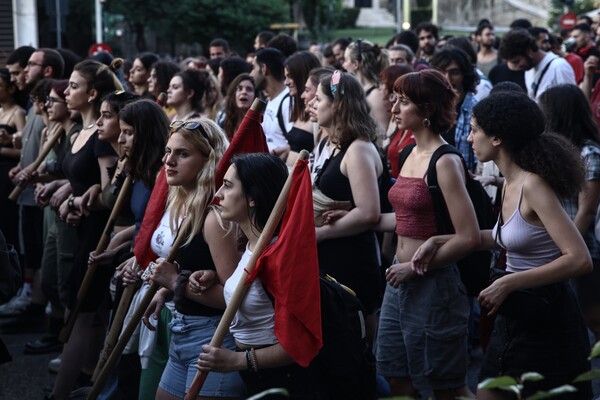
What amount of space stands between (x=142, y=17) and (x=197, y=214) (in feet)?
125

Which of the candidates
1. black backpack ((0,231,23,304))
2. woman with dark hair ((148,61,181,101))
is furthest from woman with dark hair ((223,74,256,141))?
black backpack ((0,231,23,304))

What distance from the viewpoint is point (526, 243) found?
424 centimetres

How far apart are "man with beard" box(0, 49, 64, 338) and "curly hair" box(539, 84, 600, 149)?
174 inches

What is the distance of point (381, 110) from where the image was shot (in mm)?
8156

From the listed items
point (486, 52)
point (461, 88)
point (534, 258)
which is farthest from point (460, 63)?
point (486, 52)

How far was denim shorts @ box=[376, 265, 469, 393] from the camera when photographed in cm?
488

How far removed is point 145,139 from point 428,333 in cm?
194

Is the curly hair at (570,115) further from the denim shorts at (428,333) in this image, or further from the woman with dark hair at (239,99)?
the woman with dark hair at (239,99)

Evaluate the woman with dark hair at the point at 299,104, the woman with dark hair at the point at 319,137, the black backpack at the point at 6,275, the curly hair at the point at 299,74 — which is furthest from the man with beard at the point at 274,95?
the black backpack at the point at 6,275

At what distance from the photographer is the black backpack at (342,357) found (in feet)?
12.7

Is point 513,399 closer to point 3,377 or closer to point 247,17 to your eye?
point 3,377

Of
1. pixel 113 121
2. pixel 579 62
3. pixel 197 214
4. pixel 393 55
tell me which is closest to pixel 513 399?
pixel 197 214

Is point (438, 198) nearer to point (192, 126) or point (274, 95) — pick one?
point (192, 126)

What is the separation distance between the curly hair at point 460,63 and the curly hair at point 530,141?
10.1 ft
